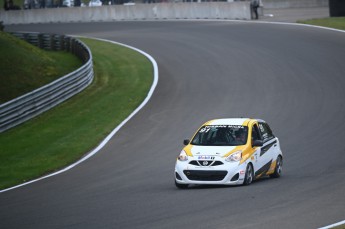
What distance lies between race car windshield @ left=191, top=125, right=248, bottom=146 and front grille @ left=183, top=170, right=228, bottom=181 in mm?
1029

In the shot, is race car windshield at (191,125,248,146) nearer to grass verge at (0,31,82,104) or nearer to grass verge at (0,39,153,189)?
grass verge at (0,39,153,189)

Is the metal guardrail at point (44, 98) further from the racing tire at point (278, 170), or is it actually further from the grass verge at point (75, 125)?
the racing tire at point (278, 170)

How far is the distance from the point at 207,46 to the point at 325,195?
29943 mm

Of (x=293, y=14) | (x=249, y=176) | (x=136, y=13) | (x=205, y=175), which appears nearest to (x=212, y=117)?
(x=249, y=176)

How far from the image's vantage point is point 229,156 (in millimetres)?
16922

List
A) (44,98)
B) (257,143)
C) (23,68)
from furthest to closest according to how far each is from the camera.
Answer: (23,68)
(44,98)
(257,143)

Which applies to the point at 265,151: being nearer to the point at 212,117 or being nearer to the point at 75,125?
the point at 212,117

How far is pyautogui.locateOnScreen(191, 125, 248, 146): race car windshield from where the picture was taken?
1770 centimetres

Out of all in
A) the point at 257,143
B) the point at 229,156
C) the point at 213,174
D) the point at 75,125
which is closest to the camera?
the point at 213,174

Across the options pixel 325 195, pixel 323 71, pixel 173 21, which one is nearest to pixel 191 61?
pixel 323 71

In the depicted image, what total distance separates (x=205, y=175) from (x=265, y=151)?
2000 mm

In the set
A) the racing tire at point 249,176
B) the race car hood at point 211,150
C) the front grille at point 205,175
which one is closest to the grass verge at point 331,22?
the racing tire at point 249,176

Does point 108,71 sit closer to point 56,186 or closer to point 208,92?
point 208,92

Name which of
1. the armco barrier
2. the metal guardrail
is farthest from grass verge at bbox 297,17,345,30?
the metal guardrail
